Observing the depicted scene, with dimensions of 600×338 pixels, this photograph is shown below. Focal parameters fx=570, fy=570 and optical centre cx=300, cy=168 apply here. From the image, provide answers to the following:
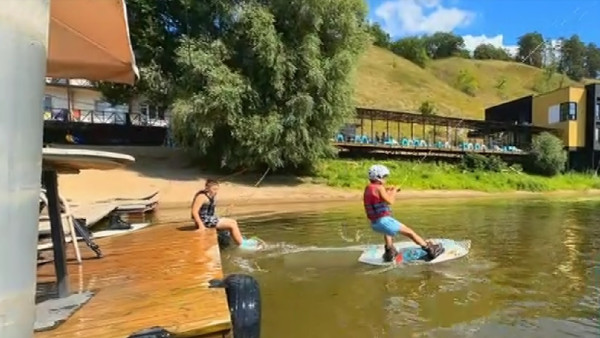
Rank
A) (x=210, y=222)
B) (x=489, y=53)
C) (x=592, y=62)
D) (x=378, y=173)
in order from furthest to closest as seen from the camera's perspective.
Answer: (x=489, y=53) < (x=592, y=62) < (x=210, y=222) < (x=378, y=173)

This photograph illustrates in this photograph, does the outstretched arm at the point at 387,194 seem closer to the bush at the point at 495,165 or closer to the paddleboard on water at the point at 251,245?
the paddleboard on water at the point at 251,245

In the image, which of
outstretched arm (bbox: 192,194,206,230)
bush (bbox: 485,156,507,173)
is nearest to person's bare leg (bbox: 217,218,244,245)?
outstretched arm (bbox: 192,194,206,230)

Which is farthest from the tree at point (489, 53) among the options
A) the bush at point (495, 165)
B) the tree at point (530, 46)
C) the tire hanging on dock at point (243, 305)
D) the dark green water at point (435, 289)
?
the tire hanging on dock at point (243, 305)

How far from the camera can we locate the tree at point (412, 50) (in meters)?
129

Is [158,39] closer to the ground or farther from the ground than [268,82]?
farther from the ground

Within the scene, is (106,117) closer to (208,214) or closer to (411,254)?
(208,214)

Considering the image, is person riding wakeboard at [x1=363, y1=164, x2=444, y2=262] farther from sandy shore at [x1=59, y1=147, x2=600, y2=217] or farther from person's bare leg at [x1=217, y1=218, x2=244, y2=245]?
sandy shore at [x1=59, y1=147, x2=600, y2=217]

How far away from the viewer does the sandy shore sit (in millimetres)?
24906

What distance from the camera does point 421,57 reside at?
130m

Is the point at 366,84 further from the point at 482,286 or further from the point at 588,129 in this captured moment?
the point at 482,286

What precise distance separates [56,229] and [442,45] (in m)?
156

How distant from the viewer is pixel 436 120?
146 feet

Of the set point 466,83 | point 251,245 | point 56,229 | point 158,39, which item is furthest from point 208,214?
point 466,83

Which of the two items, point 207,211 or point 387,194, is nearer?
point 387,194
